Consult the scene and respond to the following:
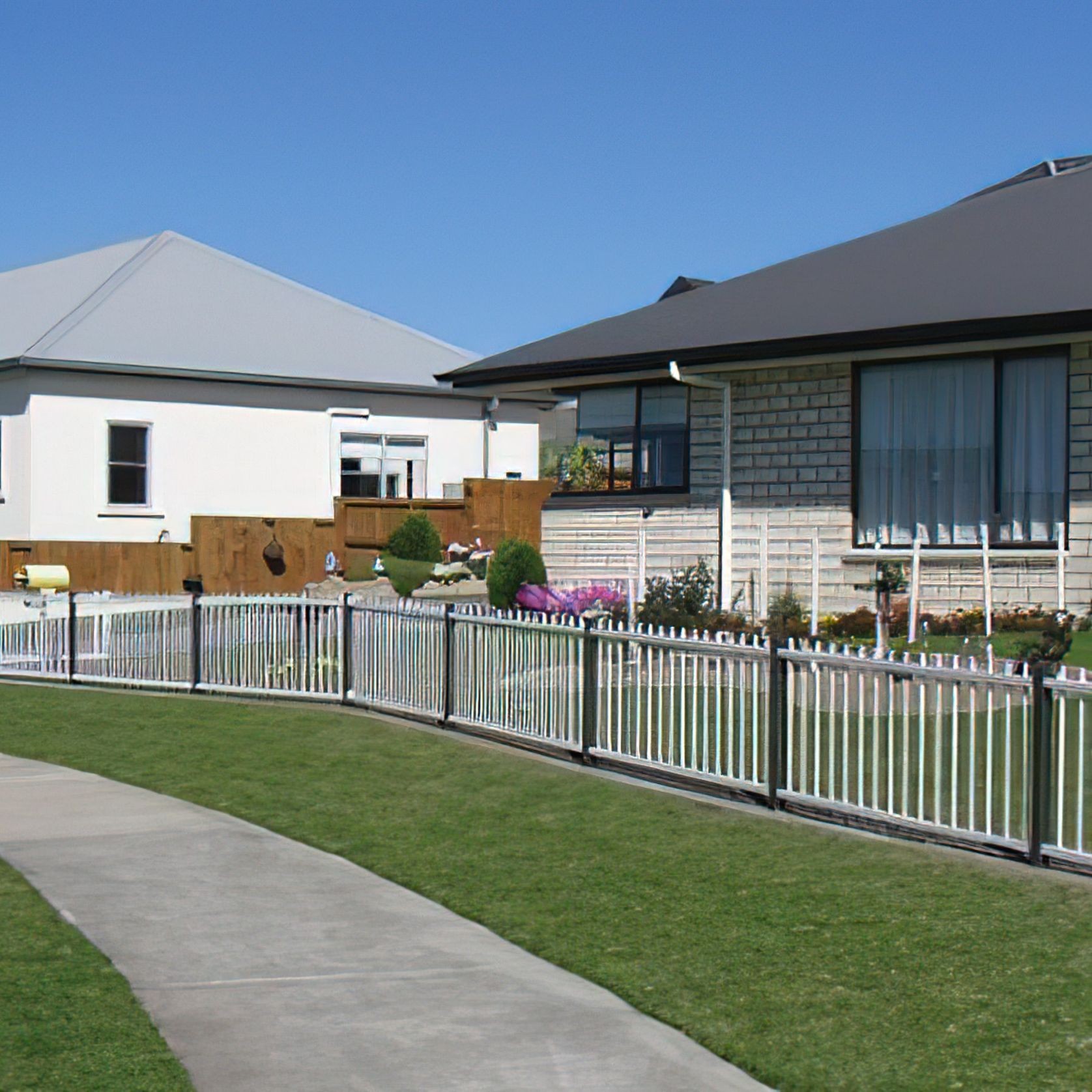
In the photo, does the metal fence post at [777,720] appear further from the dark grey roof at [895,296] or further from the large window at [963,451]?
the large window at [963,451]

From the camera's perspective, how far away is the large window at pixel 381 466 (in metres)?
34.8

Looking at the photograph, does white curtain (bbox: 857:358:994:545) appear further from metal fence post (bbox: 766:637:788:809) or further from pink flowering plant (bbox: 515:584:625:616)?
metal fence post (bbox: 766:637:788:809)

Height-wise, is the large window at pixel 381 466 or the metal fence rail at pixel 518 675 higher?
the large window at pixel 381 466

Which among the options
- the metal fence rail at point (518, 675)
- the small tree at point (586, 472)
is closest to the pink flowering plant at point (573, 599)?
the small tree at point (586, 472)

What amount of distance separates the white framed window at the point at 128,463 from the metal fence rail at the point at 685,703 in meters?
21.4

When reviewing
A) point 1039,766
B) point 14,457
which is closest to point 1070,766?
point 1039,766

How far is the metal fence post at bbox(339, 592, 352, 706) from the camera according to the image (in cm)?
1595

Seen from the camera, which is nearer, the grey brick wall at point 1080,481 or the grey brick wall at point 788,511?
the grey brick wall at point 1080,481

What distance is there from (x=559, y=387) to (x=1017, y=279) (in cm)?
681

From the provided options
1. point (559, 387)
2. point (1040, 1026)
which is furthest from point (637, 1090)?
point (559, 387)

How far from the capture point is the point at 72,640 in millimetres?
18984

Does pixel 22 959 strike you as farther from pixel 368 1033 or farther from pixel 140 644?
pixel 140 644

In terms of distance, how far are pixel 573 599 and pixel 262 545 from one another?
11.8 metres

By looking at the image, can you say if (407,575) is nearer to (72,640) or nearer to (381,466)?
(381,466)
